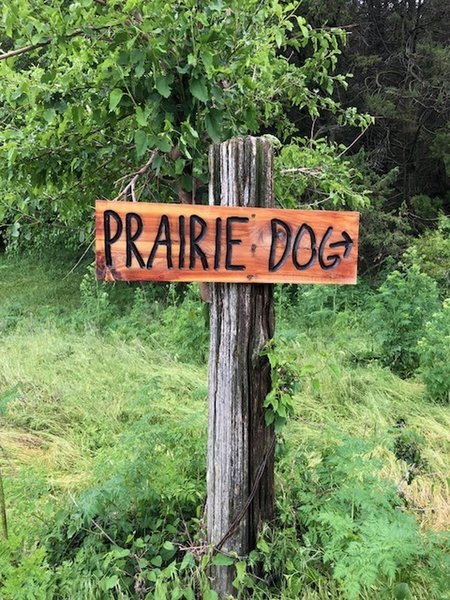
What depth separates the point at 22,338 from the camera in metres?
5.66

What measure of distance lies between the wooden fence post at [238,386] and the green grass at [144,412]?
0.17 m

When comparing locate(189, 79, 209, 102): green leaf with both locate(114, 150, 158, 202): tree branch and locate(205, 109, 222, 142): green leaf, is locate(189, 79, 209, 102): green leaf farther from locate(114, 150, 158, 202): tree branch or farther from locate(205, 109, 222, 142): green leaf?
locate(114, 150, 158, 202): tree branch

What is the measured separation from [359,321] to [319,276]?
4.38 m

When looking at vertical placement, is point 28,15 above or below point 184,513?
above

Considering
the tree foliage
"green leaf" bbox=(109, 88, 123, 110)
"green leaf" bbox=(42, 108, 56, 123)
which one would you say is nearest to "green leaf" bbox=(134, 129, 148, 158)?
the tree foliage

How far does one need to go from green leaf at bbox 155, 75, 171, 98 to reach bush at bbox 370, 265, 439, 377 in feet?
10.6

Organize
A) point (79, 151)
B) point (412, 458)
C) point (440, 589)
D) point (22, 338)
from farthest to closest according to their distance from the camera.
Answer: point (22, 338), point (412, 458), point (79, 151), point (440, 589)

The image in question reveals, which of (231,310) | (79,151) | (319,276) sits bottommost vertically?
(231,310)

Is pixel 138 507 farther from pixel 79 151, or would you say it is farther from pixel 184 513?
pixel 79 151

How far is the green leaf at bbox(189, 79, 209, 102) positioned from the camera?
5.38ft

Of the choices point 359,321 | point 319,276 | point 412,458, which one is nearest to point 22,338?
point 359,321

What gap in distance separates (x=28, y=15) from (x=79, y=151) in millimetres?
513

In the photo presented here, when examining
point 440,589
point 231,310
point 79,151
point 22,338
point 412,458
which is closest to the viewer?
point 440,589

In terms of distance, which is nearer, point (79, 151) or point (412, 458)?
point (79, 151)
